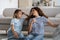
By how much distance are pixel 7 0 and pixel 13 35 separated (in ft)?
10.8

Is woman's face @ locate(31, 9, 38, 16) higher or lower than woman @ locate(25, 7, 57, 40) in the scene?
higher

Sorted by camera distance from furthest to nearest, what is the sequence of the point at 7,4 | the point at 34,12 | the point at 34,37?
1. the point at 7,4
2. the point at 34,12
3. the point at 34,37

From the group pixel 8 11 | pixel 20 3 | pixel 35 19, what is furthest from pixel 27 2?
pixel 35 19

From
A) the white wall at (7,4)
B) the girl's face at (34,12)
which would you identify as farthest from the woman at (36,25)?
the white wall at (7,4)

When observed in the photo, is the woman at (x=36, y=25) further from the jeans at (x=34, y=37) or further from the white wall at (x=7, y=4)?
the white wall at (x=7, y=4)

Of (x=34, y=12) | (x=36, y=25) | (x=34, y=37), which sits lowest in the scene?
(x=34, y=37)

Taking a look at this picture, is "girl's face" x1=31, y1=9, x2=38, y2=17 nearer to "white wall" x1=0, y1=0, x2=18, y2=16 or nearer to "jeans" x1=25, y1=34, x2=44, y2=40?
"jeans" x1=25, y1=34, x2=44, y2=40

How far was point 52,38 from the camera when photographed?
2473 millimetres

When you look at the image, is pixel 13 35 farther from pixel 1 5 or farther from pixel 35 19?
pixel 1 5

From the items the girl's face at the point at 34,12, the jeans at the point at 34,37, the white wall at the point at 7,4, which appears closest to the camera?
the jeans at the point at 34,37

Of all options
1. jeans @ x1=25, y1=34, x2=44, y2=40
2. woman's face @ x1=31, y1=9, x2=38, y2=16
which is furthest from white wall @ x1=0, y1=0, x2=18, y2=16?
jeans @ x1=25, y1=34, x2=44, y2=40

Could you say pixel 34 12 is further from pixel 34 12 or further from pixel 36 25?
pixel 36 25

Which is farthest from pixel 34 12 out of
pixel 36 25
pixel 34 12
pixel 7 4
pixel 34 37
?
pixel 7 4

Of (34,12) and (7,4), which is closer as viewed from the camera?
(34,12)
